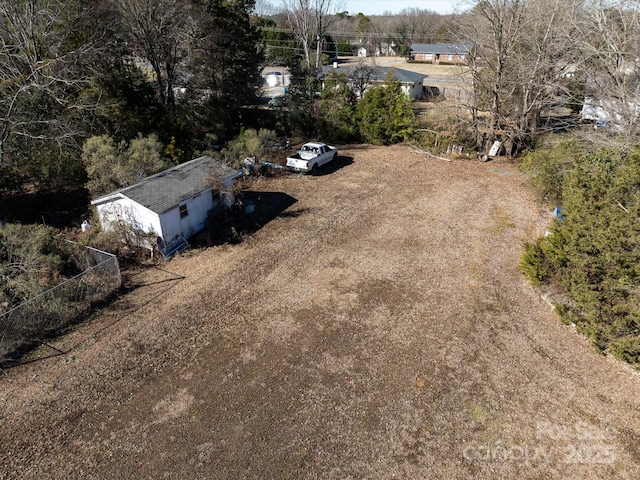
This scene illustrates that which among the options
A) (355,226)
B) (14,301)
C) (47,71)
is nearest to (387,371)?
(355,226)

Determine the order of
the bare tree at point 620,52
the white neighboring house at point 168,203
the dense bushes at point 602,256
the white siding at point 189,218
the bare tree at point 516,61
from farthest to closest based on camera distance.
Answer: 1. the bare tree at point 516,61
2. the bare tree at point 620,52
3. the white siding at point 189,218
4. the white neighboring house at point 168,203
5. the dense bushes at point 602,256

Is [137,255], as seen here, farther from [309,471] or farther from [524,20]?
[524,20]

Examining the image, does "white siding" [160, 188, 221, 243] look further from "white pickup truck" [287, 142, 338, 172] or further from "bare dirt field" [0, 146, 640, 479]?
"white pickup truck" [287, 142, 338, 172]

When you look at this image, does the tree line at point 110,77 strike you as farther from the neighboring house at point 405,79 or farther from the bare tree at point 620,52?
the bare tree at point 620,52

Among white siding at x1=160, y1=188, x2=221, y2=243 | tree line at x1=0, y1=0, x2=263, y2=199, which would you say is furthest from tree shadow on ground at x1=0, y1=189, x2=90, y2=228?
white siding at x1=160, y1=188, x2=221, y2=243

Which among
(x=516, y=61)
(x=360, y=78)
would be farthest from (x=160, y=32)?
(x=516, y=61)

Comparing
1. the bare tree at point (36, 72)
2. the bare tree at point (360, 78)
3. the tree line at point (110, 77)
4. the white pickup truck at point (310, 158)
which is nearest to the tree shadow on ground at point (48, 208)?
the tree line at point (110, 77)
